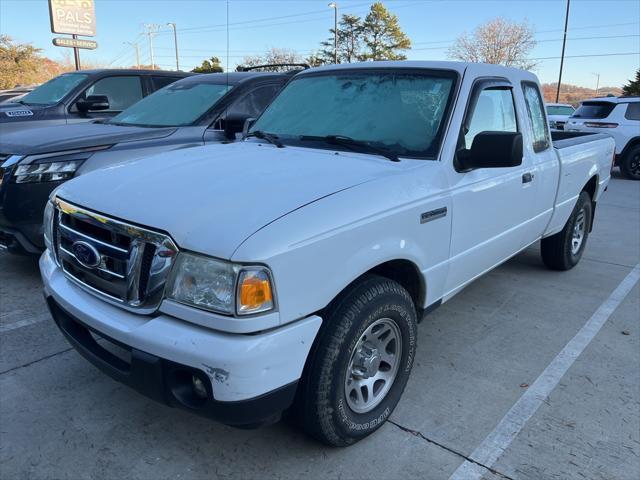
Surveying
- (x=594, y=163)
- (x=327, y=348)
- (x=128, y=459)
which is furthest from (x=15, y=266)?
(x=594, y=163)

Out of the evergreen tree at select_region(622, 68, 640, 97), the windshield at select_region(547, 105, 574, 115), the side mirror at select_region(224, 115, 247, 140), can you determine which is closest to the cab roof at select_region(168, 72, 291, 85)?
the side mirror at select_region(224, 115, 247, 140)

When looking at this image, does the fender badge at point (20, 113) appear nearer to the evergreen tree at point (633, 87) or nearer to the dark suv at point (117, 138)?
the dark suv at point (117, 138)

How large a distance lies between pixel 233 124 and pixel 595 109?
11.5 metres

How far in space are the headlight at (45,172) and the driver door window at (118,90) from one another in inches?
115

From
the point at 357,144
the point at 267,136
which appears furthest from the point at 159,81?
the point at 357,144

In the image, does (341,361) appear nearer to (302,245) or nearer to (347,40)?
(302,245)

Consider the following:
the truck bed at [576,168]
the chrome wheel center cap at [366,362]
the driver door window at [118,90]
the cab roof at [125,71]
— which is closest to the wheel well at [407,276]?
the chrome wheel center cap at [366,362]

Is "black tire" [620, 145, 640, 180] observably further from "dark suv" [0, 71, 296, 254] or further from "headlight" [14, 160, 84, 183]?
"headlight" [14, 160, 84, 183]

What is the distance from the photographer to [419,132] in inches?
119

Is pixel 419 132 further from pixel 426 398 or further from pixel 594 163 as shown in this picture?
pixel 594 163

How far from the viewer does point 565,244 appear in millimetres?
5109

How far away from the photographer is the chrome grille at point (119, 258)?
6.87ft

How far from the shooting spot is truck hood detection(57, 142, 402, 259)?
2055 millimetres

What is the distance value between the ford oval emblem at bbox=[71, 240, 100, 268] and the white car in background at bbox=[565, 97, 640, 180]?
12.6 metres
